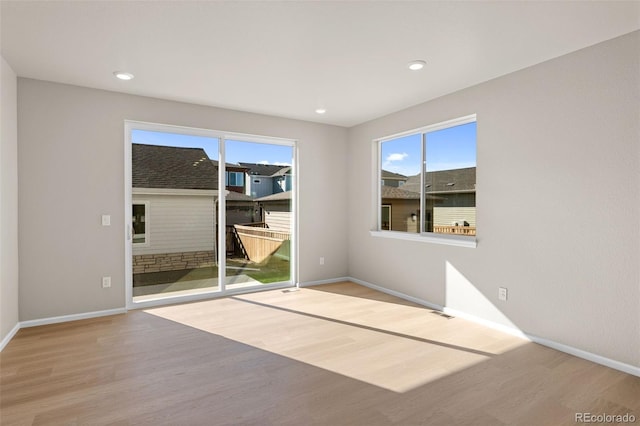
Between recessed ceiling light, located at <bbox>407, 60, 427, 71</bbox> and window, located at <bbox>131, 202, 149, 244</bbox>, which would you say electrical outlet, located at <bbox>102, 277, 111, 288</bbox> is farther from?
recessed ceiling light, located at <bbox>407, 60, 427, 71</bbox>

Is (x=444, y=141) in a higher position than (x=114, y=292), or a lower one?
higher

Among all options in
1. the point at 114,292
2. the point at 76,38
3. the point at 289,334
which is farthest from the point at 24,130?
the point at 289,334

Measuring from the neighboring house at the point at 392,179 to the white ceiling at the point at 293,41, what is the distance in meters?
Result: 1.31

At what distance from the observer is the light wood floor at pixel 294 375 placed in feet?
→ 6.91

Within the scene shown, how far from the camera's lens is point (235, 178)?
16.0 feet

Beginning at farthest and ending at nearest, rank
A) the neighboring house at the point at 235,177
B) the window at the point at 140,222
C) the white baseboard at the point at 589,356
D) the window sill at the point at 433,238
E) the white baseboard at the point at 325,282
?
1. the white baseboard at the point at 325,282
2. the neighboring house at the point at 235,177
3. the window at the point at 140,222
4. the window sill at the point at 433,238
5. the white baseboard at the point at 589,356

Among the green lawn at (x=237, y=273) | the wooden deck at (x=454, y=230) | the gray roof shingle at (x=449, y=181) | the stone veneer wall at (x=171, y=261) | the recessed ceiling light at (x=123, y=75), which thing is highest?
the recessed ceiling light at (x=123, y=75)

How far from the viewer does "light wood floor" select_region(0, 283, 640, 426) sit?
211 centimetres

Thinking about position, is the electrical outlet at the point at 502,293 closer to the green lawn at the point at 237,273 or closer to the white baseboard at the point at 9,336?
the green lawn at the point at 237,273

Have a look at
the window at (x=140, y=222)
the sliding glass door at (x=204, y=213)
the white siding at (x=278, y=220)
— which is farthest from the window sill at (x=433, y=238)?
the window at (x=140, y=222)

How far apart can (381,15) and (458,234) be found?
8.71ft

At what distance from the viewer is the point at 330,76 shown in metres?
3.45

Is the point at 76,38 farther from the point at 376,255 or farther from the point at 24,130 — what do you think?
the point at 376,255

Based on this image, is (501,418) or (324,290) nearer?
(501,418)
